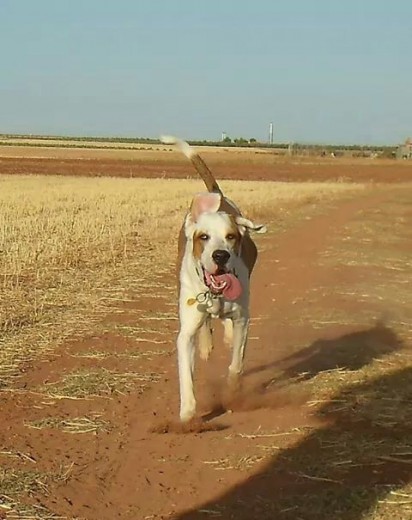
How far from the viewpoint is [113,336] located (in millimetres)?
9367

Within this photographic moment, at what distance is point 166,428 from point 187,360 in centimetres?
49

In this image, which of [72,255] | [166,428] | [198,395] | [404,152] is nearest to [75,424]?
[166,428]

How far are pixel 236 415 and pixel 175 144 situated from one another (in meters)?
3.10

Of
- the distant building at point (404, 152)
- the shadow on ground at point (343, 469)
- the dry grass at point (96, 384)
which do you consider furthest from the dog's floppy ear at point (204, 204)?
the distant building at point (404, 152)

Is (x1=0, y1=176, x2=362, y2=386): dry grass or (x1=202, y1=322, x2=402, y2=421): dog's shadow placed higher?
(x1=0, y1=176, x2=362, y2=386): dry grass

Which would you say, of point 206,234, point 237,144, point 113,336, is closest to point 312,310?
point 113,336

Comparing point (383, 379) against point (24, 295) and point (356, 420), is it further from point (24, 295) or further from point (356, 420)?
point (24, 295)

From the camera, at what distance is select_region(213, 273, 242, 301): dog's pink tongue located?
6.58 m

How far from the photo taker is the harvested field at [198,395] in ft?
16.8

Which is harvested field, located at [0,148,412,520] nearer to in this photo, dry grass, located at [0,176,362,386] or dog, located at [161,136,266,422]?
dry grass, located at [0,176,362,386]

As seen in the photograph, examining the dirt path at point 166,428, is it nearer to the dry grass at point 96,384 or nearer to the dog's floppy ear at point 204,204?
the dry grass at point 96,384

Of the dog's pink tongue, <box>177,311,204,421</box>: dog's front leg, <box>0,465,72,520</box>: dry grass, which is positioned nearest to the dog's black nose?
the dog's pink tongue

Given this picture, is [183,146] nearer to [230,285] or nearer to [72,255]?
[230,285]

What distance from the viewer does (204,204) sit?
705 centimetres
